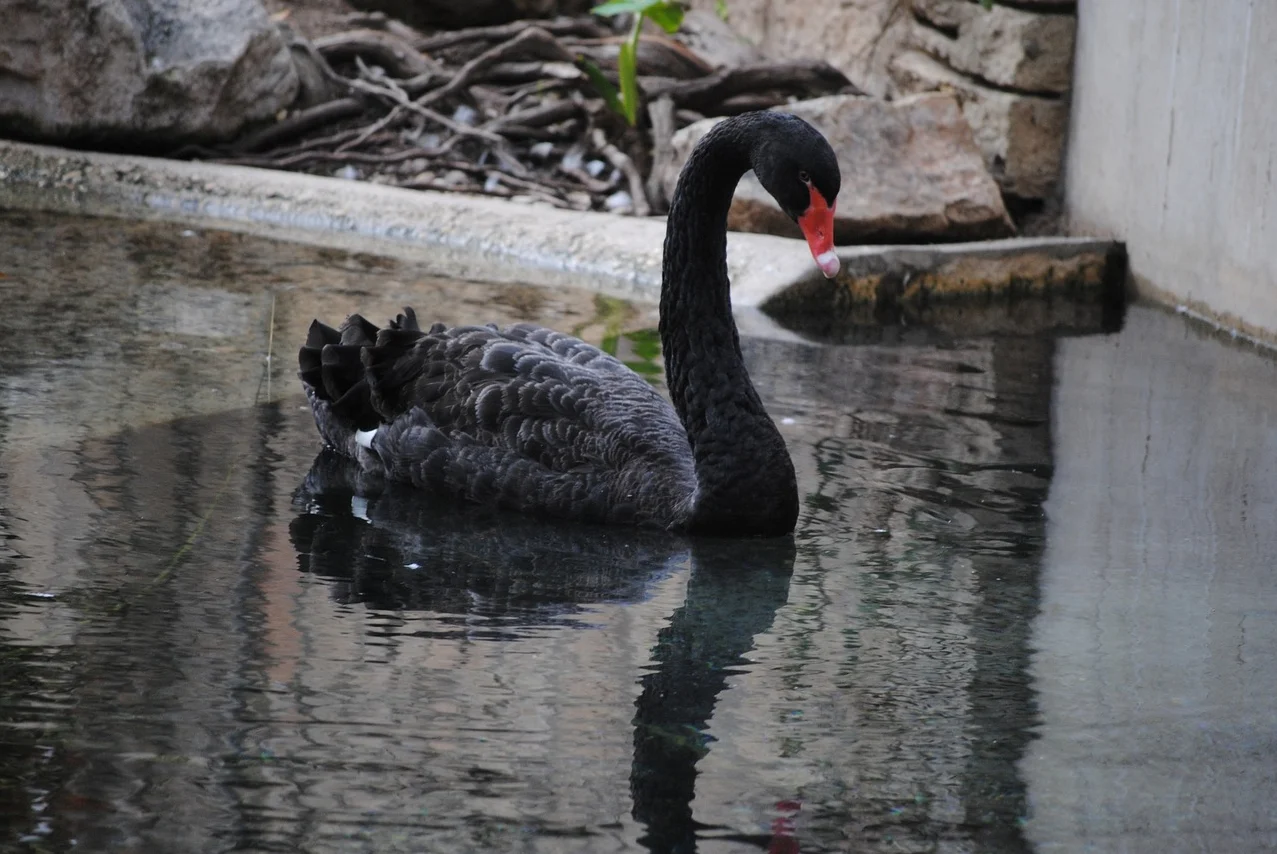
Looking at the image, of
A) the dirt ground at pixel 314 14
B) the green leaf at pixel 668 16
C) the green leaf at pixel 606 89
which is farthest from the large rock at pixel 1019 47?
the dirt ground at pixel 314 14

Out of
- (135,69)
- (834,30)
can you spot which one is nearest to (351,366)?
(135,69)

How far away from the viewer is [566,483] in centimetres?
355

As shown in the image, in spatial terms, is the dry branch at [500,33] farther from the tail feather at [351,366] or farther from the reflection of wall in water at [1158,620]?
the tail feather at [351,366]

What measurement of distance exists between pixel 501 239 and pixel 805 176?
12.0ft

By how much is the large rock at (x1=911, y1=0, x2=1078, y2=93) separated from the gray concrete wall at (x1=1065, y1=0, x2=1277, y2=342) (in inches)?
3.2

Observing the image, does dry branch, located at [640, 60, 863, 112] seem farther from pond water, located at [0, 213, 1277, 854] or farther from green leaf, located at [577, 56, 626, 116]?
pond water, located at [0, 213, 1277, 854]

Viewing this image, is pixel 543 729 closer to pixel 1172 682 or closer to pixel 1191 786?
pixel 1191 786

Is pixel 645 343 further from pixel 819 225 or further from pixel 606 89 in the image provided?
pixel 606 89

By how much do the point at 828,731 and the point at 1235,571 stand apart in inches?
50.8

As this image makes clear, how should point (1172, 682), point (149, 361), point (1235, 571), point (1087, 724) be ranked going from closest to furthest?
point (1087, 724) < point (1172, 682) < point (1235, 571) < point (149, 361)

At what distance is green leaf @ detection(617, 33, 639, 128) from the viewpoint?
7.88 meters

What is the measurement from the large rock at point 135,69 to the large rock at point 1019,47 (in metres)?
3.32

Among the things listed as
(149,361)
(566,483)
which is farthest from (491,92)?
(566,483)

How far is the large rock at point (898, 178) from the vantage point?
22.3ft
